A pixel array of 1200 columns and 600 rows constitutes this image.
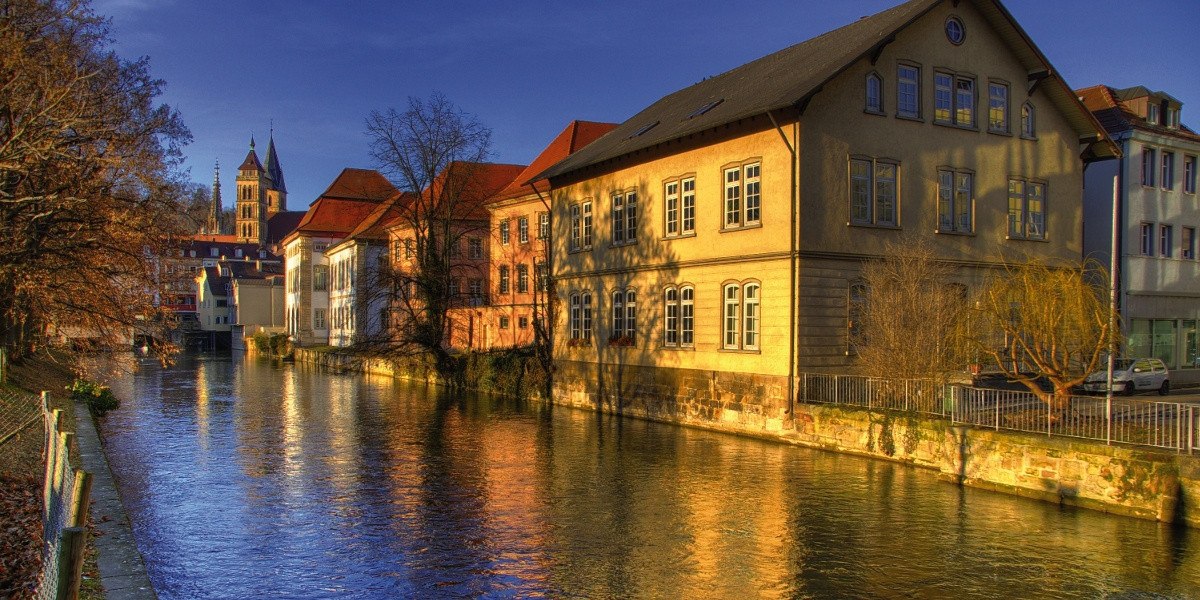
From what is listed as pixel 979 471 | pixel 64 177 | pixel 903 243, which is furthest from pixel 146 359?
pixel 979 471

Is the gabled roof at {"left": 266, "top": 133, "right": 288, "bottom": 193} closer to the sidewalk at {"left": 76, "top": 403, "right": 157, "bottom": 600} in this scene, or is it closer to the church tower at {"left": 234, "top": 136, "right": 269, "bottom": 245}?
the church tower at {"left": 234, "top": 136, "right": 269, "bottom": 245}

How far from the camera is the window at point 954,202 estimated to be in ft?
81.0

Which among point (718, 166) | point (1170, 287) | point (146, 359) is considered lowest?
point (146, 359)

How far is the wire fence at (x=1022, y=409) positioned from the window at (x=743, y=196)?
15.0ft

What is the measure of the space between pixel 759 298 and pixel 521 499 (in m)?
10.3

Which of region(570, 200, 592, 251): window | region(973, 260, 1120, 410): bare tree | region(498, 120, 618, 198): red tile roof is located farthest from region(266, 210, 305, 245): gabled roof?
region(973, 260, 1120, 410): bare tree

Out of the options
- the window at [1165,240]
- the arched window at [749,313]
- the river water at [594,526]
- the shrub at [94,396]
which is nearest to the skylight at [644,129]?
the arched window at [749,313]

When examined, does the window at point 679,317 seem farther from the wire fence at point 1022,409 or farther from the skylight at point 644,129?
the skylight at point 644,129

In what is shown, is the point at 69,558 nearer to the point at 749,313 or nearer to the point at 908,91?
the point at 749,313

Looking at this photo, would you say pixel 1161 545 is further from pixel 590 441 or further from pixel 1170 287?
pixel 1170 287

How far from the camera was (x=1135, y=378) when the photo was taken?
90.4ft

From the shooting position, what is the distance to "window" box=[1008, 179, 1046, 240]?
86.1ft

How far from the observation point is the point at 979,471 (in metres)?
16.4

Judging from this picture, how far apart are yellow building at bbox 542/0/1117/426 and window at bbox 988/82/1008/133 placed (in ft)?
0.16
